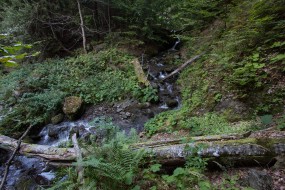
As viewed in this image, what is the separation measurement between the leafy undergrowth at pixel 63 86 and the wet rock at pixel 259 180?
18.5 ft

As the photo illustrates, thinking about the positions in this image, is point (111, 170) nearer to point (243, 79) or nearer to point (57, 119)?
point (243, 79)

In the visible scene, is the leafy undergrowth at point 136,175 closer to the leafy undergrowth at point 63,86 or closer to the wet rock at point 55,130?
the wet rock at point 55,130

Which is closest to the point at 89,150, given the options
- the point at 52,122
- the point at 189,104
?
the point at 189,104

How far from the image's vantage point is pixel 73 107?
866cm

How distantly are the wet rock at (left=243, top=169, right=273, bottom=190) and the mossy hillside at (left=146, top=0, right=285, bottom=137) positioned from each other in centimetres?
169

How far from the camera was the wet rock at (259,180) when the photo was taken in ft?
9.46

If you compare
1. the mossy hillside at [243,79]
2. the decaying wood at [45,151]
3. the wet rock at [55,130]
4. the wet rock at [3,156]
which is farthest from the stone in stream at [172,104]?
the wet rock at [3,156]

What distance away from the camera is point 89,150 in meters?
4.12

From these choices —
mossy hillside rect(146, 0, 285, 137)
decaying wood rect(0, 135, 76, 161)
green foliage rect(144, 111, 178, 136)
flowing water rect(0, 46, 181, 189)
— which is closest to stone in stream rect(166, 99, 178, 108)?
flowing water rect(0, 46, 181, 189)

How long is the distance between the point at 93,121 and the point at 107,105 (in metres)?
1.20

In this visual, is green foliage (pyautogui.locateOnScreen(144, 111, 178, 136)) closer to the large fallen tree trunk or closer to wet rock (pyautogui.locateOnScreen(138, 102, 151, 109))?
wet rock (pyautogui.locateOnScreen(138, 102, 151, 109))

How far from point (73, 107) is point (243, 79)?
6776 mm

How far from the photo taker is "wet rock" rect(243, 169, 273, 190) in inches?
114

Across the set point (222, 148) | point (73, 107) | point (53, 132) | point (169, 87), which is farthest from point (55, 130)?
point (222, 148)
